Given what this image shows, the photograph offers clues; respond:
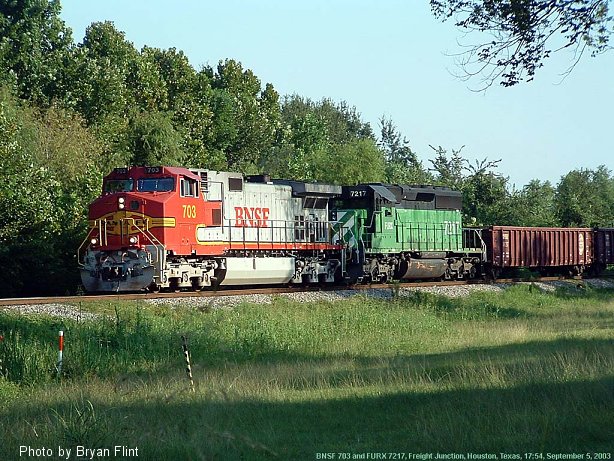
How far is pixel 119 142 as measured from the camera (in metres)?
39.9

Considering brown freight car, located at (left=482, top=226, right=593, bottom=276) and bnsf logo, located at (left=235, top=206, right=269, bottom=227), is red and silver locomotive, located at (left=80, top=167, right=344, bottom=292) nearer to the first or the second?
bnsf logo, located at (left=235, top=206, right=269, bottom=227)

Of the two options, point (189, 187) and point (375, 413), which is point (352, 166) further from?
point (375, 413)

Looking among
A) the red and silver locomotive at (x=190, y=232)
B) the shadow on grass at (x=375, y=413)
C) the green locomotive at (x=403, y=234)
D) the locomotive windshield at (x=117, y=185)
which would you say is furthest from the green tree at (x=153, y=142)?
the shadow on grass at (x=375, y=413)

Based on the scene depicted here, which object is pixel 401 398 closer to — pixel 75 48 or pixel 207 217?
pixel 207 217

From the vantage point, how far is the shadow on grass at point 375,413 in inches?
351

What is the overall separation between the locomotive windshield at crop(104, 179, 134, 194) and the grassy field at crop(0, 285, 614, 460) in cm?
482

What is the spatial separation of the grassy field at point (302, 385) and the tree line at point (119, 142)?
8130mm

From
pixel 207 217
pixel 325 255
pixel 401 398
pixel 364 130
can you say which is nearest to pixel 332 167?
pixel 325 255

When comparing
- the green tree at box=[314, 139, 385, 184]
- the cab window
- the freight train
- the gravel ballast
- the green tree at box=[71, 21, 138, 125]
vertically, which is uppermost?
the green tree at box=[71, 21, 138, 125]

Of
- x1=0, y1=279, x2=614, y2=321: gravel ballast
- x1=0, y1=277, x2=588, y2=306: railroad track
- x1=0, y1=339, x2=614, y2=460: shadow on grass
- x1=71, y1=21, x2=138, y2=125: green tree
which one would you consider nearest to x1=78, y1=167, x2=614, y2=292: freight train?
x1=0, y1=277, x2=588, y2=306: railroad track

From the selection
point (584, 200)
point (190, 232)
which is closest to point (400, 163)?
point (584, 200)

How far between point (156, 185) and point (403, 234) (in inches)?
441

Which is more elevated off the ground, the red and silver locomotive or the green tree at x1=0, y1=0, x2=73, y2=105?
the green tree at x1=0, y1=0, x2=73, y2=105

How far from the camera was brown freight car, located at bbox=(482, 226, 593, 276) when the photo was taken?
121 ft
